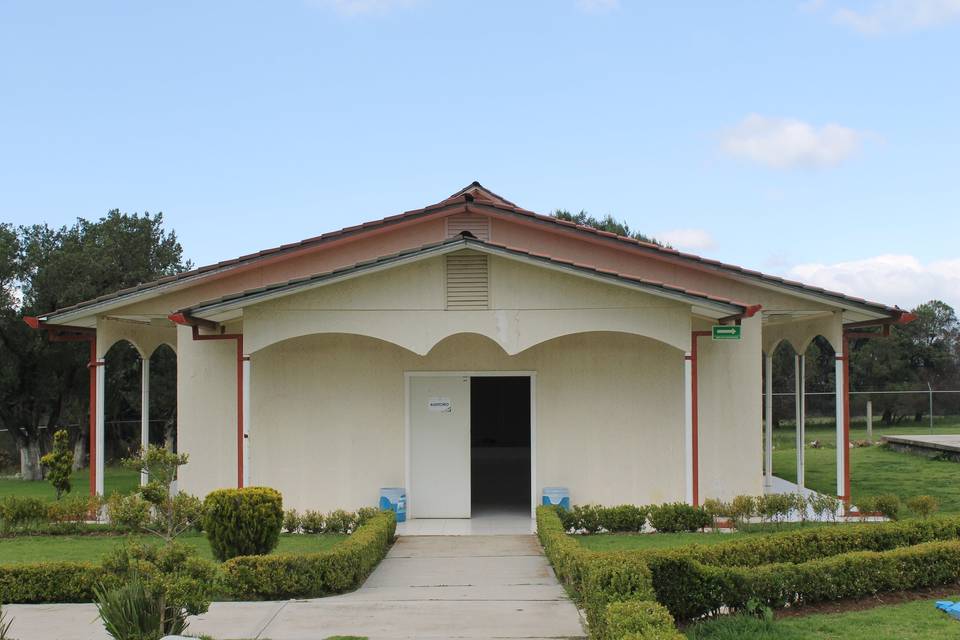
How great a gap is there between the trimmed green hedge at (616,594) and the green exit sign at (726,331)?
5.38m

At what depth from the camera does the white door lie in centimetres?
1597

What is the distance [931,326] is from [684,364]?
1732 inches

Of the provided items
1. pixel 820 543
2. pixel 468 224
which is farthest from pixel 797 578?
pixel 468 224

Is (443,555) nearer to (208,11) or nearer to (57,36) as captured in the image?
(208,11)

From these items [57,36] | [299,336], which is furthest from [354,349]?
[57,36]

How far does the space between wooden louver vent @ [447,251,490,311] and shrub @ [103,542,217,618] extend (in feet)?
24.3

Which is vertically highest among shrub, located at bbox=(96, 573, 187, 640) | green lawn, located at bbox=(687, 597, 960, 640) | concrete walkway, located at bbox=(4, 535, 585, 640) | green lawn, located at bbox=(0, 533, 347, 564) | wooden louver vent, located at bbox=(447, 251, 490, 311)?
wooden louver vent, located at bbox=(447, 251, 490, 311)

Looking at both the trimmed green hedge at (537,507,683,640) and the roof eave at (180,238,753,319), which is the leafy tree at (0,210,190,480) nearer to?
the roof eave at (180,238,753,319)

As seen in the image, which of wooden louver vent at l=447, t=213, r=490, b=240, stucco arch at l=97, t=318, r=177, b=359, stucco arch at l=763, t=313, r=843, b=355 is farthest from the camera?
wooden louver vent at l=447, t=213, r=490, b=240

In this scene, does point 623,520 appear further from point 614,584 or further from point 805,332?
point 805,332

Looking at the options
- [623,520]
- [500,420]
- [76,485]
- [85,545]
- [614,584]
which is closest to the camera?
[614,584]

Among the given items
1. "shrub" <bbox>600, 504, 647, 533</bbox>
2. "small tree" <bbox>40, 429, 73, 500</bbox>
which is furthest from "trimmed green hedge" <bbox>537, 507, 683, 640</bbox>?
"small tree" <bbox>40, 429, 73, 500</bbox>

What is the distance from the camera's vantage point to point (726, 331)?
14.6 metres

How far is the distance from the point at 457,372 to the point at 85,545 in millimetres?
6191
